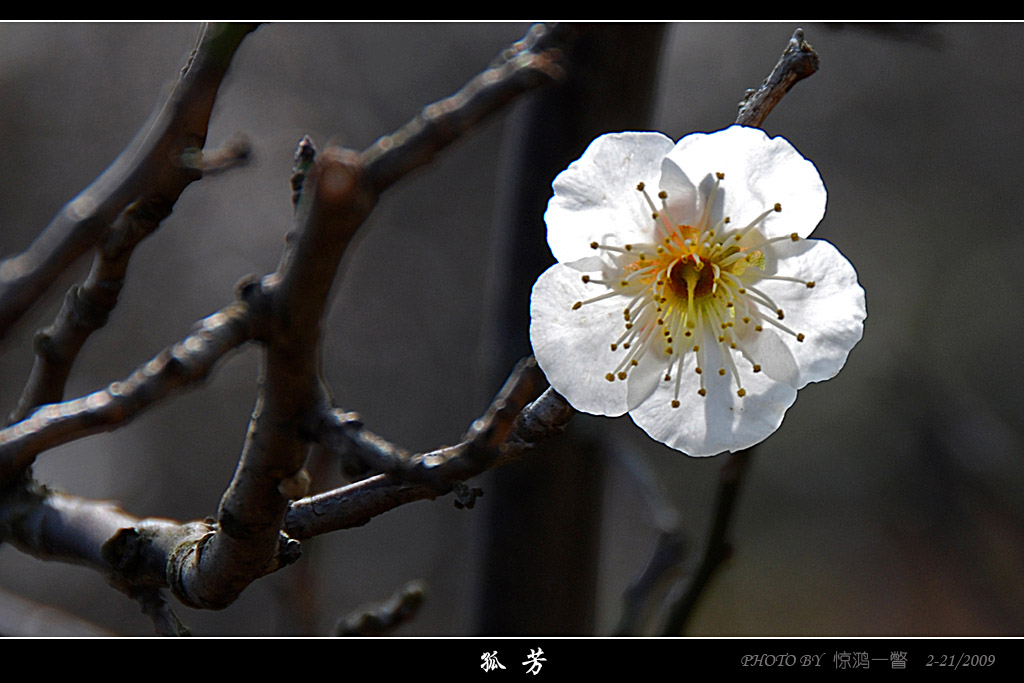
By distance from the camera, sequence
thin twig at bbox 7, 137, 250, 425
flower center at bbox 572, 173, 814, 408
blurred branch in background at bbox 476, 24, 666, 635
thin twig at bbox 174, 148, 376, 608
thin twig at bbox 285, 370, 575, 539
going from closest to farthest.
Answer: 1. thin twig at bbox 174, 148, 376, 608
2. thin twig at bbox 285, 370, 575, 539
3. thin twig at bbox 7, 137, 250, 425
4. flower center at bbox 572, 173, 814, 408
5. blurred branch in background at bbox 476, 24, 666, 635

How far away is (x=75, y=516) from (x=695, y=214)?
62 cm

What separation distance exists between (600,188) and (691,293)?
0.14 metres

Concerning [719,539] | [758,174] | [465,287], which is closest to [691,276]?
[758,174]

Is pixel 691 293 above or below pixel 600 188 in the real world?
below

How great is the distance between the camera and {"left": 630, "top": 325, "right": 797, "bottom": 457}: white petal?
0.72 m

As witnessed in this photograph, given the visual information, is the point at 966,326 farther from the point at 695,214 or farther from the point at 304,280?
the point at 304,280

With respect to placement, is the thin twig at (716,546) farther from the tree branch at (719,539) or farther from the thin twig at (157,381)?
the thin twig at (157,381)

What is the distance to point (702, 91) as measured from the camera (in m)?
5.04

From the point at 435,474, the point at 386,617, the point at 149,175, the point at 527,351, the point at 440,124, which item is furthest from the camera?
the point at 527,351

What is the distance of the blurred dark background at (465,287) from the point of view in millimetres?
4121

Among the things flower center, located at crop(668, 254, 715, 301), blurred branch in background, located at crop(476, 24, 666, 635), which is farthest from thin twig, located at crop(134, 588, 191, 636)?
blurred branch in background, located at crop(476, 24, 666, 635)

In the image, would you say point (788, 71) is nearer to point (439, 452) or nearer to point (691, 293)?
point (691, 293)

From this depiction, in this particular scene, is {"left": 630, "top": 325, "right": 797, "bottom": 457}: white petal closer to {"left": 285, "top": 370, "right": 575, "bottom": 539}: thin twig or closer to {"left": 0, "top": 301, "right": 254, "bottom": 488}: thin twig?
{"left": 285, "top": 370, "right": 575, "bottom": 539}: thin twig

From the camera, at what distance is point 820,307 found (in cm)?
73
